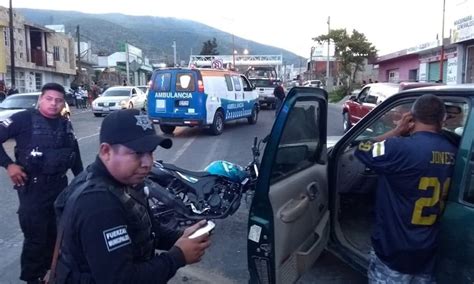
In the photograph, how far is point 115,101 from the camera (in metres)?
22.0

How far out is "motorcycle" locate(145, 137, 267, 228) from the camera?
5090 mm

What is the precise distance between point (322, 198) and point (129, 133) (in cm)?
185

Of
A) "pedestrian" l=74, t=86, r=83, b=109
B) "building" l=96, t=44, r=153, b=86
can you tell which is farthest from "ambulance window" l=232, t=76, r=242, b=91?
"building" l=96, t=44, r=153, b=86

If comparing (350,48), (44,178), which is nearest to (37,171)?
(44,178)

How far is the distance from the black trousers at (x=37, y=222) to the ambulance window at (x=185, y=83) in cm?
1005

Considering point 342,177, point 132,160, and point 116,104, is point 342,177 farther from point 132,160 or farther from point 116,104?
point 116,104

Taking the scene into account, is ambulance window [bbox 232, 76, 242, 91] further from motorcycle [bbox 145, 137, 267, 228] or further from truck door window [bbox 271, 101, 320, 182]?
truck door window [bbox 271, 101, 320, 182]

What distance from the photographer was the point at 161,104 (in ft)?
45.5

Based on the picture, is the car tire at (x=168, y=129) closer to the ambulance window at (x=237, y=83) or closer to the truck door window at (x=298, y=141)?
the ambulance window at (x=237, y=83)

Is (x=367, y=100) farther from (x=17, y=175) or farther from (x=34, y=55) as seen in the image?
(x=34, y=55)

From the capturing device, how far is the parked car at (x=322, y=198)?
257cm

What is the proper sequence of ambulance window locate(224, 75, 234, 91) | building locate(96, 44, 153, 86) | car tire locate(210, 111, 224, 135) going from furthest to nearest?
building locate(96, 44, 153, 86) → ambulance window locate(224, 75, 234, 91) → car tire locate(210, 111, 224, 135)

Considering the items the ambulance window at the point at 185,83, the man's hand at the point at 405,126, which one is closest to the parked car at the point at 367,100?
the ambulance window at the point at 185,83

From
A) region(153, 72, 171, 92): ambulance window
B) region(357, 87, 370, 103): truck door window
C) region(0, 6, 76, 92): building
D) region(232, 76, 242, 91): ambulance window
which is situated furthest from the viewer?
region(0, 6, 76, 92): building
